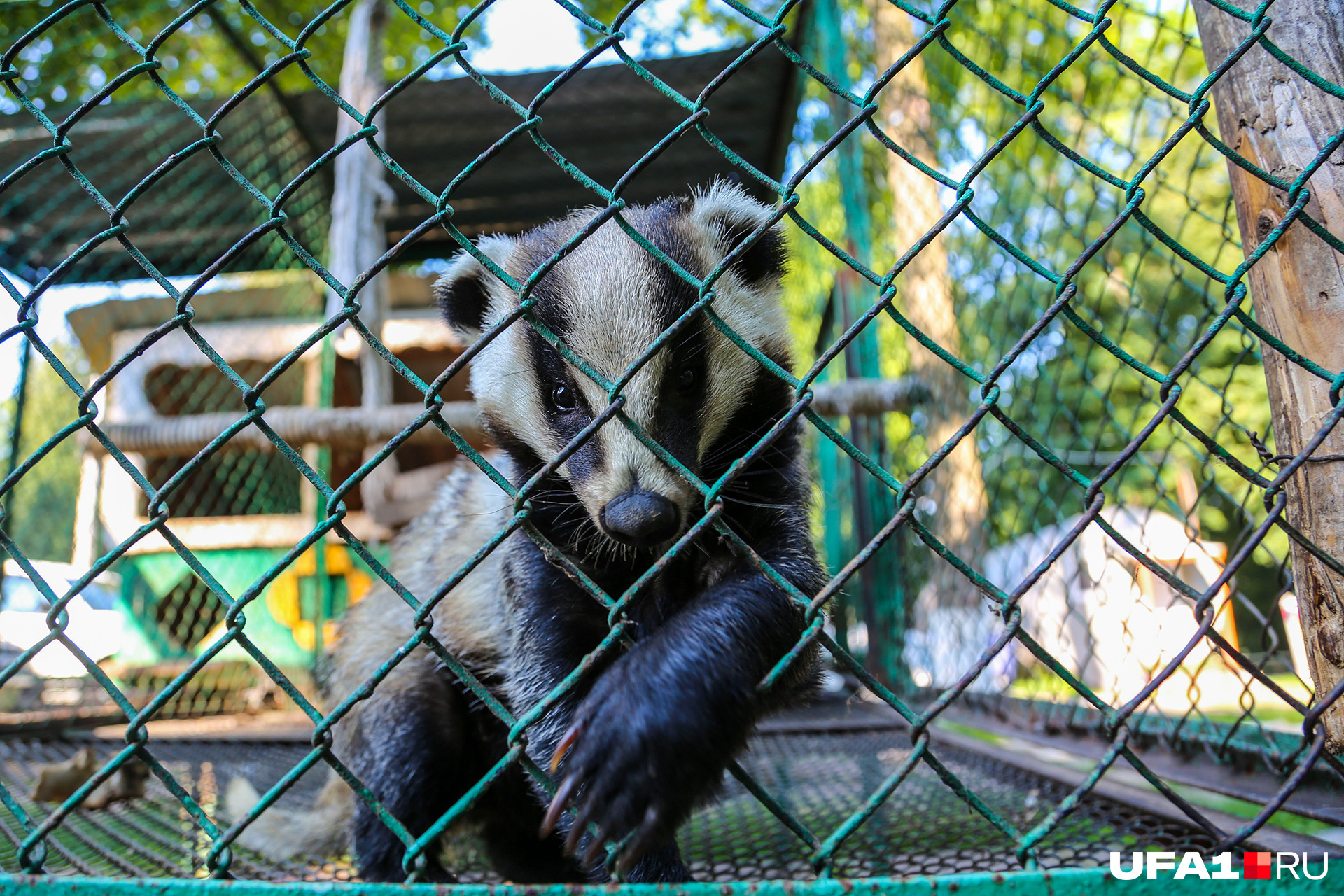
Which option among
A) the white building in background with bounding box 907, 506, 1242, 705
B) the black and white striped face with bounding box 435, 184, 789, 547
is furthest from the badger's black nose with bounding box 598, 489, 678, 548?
the white building in background with bounding box 907, 506, 1242, 705

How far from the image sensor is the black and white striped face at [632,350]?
188cm

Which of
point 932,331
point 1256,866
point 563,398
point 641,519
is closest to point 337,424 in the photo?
point 563,398

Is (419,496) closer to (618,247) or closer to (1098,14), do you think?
(618,247)

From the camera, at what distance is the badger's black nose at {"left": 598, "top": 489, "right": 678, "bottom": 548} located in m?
1.71

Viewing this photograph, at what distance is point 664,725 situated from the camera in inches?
51.5

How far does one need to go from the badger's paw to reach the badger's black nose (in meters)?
0.42

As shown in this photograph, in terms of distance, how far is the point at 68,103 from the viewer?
5.59 meters

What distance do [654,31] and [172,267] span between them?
4101 mm

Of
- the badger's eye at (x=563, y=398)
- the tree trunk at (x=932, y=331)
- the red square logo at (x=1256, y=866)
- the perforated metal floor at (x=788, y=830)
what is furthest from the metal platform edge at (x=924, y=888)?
the tree trunk at (x=932, y=331)

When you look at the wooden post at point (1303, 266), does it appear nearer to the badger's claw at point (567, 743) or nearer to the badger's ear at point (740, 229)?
the badger's ear at point (740, 229)

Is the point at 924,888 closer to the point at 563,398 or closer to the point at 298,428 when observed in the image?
the point at 563,398

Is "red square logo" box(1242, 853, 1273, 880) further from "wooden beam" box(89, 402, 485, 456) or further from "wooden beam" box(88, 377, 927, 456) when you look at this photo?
"wooden beam" box(89, 402, 485, 456)

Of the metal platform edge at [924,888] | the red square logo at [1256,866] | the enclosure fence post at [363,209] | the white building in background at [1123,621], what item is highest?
the enclosure fence post at [363,209]

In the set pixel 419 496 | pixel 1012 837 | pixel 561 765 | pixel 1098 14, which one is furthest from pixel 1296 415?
pixel 419 496
